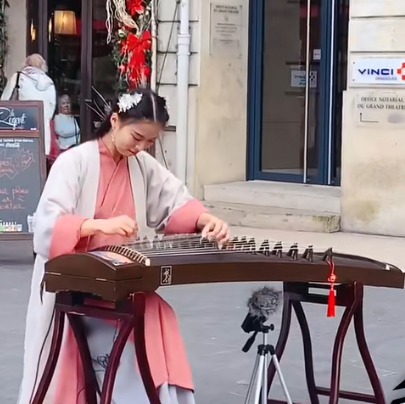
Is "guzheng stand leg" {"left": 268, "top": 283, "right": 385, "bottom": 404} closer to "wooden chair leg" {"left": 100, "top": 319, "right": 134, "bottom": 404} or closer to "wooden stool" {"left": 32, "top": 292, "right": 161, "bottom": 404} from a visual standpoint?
"wooden stool" {"left": 32, "top": 292, "right": 161, "bottom": 404}

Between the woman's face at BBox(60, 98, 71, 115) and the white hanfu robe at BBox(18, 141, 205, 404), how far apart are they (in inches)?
358

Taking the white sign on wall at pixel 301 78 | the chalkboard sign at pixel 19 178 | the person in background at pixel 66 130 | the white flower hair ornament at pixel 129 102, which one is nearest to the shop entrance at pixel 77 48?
the person in background at pixel 66 130

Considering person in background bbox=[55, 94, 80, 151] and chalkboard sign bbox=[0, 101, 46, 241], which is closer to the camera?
chalkboard sign bbox=[0, 101, 46, 241]

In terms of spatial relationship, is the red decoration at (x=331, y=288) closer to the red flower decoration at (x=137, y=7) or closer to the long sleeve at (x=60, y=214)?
the long sleeve at (x=60, y=214)

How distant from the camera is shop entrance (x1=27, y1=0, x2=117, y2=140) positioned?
13.5m

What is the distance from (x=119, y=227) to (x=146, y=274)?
0.20 m

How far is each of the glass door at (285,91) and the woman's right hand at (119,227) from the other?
8377mm

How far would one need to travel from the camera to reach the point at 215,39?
39.5ft

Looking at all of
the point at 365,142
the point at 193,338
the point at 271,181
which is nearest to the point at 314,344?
the point at 193,338

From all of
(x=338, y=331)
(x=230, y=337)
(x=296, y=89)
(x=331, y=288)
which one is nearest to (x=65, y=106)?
(x=296, y=89)

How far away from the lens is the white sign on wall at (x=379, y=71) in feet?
34.0

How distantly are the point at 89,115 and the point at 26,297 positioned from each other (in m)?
5.74

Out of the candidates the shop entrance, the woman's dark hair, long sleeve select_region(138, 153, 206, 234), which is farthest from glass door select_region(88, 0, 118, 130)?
the woman's dark hair

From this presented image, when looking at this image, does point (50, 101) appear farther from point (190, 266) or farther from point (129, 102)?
point (190, 266)
